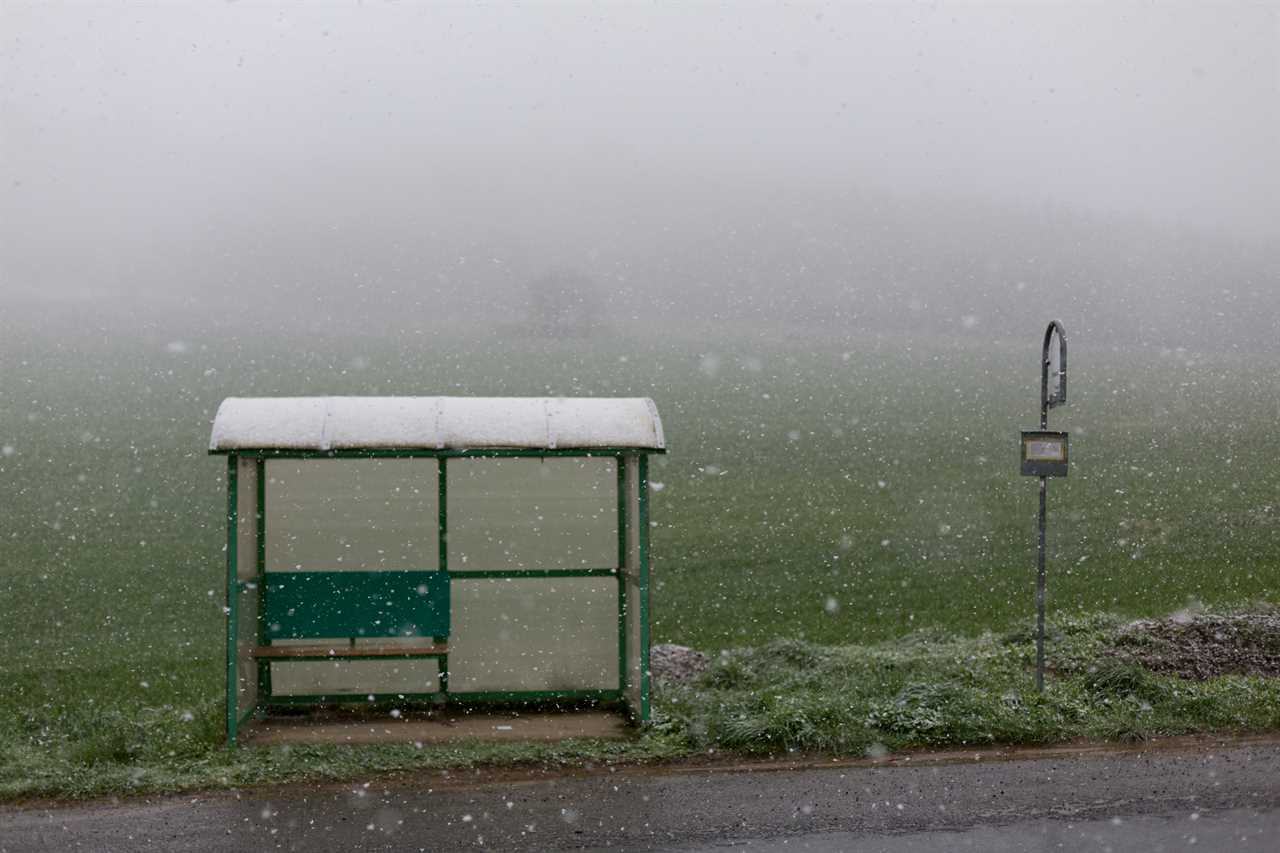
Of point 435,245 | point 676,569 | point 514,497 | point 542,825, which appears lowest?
point 676,569

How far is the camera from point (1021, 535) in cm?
2738

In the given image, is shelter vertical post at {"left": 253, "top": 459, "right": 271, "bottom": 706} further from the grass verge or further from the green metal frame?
the grass verge

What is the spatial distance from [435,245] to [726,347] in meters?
30.8

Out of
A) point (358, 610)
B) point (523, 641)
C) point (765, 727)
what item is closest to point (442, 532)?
point (358, 610)

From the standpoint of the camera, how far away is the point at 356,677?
9.04m

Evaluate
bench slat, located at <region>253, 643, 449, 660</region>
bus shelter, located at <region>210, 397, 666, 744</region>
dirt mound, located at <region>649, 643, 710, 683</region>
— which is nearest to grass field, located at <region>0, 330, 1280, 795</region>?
bench slat, located at <region>253, 643, 449, 660</region>

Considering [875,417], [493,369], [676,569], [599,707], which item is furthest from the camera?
[493,369]

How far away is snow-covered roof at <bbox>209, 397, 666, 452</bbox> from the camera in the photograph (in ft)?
26.1

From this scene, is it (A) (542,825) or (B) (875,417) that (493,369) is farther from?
(A) (542,825)

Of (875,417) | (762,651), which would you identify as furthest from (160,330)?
(762,651)

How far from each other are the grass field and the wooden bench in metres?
0.84

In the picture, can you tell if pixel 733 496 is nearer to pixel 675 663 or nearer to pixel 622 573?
pixel 675 663

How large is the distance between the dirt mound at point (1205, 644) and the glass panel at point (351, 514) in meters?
5.41

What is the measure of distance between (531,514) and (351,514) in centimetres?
122
